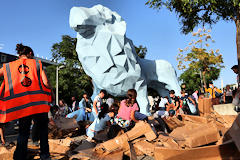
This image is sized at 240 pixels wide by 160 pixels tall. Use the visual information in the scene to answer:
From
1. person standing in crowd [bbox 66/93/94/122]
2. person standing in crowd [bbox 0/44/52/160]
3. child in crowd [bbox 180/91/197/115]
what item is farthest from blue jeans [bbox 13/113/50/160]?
child in crowd [bbox 180/91/197/115]

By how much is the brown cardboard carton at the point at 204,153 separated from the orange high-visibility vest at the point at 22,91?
1.59m

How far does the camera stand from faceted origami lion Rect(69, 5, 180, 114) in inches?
304

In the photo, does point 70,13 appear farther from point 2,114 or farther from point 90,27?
point 2,114

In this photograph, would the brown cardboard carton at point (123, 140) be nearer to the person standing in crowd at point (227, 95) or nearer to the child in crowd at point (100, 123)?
the child in crowd at point (100, 123)

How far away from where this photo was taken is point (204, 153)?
128 cm

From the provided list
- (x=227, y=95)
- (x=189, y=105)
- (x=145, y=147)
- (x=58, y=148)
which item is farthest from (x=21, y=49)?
(x=227, y=95)

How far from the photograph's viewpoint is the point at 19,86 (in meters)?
2.34

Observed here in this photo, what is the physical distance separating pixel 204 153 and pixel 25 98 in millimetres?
1940

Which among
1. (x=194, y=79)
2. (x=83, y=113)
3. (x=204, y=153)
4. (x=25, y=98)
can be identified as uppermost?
(x=194, y=79)

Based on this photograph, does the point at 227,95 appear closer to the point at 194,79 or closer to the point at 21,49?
the point at 21,49

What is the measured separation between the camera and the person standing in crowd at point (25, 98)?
2281 millimetres

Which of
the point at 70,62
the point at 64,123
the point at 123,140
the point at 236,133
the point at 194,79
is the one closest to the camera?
the point at 236,133

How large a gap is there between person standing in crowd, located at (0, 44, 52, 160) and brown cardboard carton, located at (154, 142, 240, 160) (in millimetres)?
1570

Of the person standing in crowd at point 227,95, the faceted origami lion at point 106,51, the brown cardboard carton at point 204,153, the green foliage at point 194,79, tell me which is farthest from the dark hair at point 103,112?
the green foliage at point 194,79
